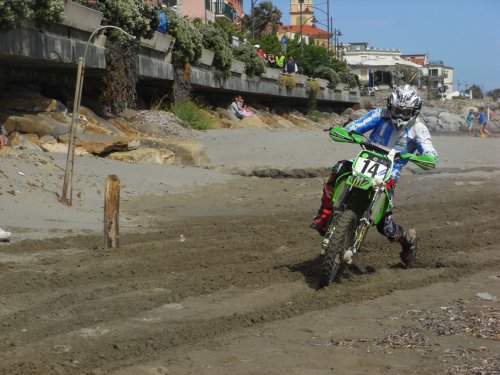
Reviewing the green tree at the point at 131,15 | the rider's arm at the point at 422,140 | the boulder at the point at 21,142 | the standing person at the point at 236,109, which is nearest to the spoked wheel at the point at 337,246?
the rider's arm at the point at 422,140

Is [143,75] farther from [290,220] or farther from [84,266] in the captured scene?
[84,266]

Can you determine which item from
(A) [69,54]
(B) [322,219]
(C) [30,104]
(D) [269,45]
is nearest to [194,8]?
(D) [269,45]

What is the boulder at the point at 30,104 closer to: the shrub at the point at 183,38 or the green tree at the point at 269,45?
the shrub at the point at 183,38

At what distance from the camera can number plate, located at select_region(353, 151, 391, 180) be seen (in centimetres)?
738

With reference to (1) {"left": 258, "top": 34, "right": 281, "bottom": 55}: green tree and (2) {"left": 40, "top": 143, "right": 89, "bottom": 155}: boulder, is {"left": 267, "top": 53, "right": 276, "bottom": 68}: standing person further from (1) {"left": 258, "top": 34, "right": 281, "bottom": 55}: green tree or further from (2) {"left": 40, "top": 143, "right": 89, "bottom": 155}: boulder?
(2) {"left": 40, "top": 143, "right": 89, "bottom": 155}: boulder

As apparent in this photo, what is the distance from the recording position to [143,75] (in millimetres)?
23078

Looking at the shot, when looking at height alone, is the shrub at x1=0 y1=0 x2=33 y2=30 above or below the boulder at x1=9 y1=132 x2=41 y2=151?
above

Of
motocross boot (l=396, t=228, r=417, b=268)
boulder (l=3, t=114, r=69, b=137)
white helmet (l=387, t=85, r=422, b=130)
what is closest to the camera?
white helmet (l=387, t=85, r=422, b=130)

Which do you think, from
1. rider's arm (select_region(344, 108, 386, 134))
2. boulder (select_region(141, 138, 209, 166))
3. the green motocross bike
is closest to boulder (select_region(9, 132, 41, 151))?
boulder (select_region(141, 138, 209, 166))

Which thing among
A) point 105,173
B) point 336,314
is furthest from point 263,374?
point 105,173

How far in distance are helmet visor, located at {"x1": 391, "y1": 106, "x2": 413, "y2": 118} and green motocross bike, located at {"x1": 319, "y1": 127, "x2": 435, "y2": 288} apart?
0.54 m

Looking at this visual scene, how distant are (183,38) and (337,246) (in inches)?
784

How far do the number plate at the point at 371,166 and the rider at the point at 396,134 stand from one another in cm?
44

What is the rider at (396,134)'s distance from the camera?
7941mm
